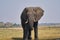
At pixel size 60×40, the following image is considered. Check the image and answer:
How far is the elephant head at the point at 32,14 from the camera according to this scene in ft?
72.3

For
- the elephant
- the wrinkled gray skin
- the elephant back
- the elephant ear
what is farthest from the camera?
the elephant ear

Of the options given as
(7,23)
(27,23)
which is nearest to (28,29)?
(27,23)

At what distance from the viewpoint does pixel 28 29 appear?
2206 cm

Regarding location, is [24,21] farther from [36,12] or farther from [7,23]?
[7,23]

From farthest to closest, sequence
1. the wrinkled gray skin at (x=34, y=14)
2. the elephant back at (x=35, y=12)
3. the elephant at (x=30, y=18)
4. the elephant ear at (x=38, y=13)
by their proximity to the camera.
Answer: the elephant ear at (x=38, y=13)
the elephant back at (x=35, y=12)
the wrinkled gray skin at (x=34, y=14)
the elephant at (x=30, y=18)

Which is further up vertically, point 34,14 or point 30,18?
point 34,14

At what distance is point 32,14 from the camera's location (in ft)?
74.0

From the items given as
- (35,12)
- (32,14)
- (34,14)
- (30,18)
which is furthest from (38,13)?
(30,18)

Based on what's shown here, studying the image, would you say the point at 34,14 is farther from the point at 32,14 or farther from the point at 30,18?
the point at 30,18

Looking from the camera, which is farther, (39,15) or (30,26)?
(39,15)

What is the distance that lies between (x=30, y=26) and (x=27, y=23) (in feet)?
1.93

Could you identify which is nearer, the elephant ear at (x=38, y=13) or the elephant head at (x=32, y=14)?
the elephant head at (x=32, y=14)

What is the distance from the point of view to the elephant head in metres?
22.0

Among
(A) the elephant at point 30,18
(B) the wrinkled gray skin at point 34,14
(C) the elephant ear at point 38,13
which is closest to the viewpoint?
(A) the elephant at point 30,18
